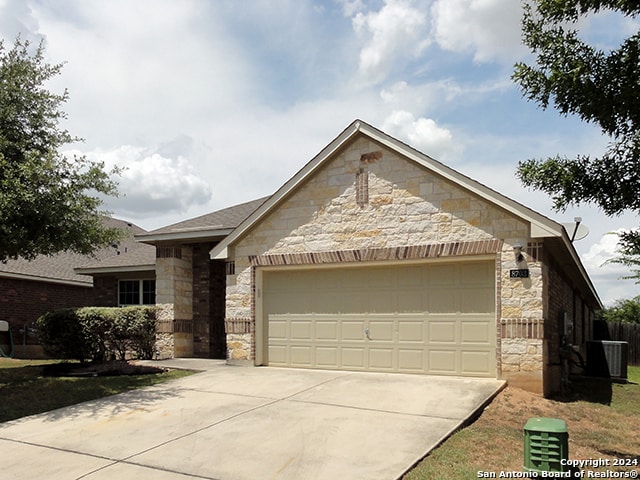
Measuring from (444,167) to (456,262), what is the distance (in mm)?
1918

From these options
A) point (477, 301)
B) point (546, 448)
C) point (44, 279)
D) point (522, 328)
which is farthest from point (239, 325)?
point (44, 279)

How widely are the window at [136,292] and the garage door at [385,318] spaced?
21.2 ft

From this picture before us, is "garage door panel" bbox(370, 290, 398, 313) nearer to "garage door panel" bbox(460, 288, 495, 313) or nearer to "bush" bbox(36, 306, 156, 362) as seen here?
"garage door panel" bbox(460, 288, 495, 313)

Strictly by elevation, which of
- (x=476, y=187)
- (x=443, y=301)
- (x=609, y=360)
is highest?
(x=476, y=187)

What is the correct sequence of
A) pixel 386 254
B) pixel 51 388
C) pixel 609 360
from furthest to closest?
pixel 609 360, pixel 386 254, pixel 51 388

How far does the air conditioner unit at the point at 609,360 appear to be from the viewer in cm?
1566

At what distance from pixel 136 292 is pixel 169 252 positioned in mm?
3540

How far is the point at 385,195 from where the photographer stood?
12.3 metres

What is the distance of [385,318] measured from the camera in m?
12.3

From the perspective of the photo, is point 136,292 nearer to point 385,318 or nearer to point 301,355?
point 301,355

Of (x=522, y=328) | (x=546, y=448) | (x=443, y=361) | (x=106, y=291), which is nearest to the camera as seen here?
(x=546, y=448)

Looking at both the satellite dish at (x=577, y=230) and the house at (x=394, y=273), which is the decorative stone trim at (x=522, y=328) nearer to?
the house at (x=394, y=273)

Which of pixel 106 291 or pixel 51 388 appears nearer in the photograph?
pixel 51 388

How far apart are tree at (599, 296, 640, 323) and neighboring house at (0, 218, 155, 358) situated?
23.5 metres
